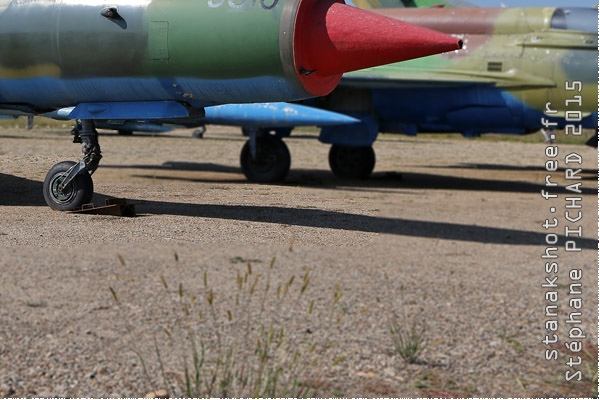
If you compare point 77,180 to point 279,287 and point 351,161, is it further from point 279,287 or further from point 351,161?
point 351,161

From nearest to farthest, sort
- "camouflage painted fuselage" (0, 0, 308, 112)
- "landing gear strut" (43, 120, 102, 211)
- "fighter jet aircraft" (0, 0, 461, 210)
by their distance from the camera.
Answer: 1. "fighter jet aircraft" (0, 0, 461, 210)
2. "camouflage painted fuselage" (0, 0, 308, 112)
3. "landing gear strut" (43, 120, 102, 211)

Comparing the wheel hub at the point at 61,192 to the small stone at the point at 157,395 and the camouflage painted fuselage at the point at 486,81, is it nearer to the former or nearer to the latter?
the small stone at the point at 157,395

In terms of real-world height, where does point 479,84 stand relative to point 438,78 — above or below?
below

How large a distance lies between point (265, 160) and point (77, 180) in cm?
864

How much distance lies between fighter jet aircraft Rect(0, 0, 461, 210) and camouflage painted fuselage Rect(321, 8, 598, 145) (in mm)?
10832

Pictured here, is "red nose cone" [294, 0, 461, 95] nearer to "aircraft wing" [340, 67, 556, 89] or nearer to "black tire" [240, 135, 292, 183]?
"black tire" [240, 135, 292, 183]

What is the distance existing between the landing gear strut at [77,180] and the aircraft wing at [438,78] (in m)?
11.0

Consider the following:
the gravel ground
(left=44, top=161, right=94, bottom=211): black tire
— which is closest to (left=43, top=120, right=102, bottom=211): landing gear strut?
(left=44, top=161, right=94, bottom=211): black tire

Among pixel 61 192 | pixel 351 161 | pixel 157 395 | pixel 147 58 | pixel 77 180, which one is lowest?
pixel 157 395

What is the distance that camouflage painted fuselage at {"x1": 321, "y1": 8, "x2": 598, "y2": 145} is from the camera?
17.2m

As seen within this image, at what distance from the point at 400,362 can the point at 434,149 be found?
89.3 ft

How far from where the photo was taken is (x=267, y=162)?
16.2 m

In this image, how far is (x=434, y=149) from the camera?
113ft

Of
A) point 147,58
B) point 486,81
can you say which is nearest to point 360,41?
point 147,58
